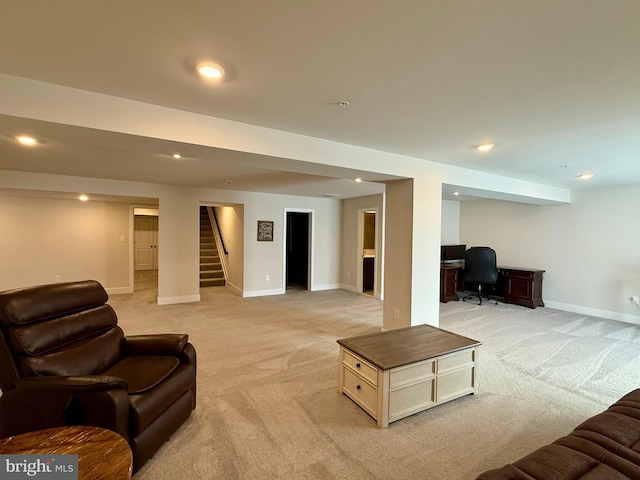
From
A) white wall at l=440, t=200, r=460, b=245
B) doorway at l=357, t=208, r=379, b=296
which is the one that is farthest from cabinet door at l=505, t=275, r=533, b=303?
doorway at l=357, t=208, r=379, b=296

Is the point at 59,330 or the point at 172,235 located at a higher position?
the point at 172,235

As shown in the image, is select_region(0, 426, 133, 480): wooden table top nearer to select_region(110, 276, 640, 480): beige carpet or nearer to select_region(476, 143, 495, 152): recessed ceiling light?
select_region(110, 276, 640, 480): beige carpet

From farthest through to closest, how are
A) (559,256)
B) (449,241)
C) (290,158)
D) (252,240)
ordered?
1. (449,241)
2. (252,240)
3. (559,256)
4. (290,158)

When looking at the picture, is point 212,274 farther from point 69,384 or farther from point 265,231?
point 69,384

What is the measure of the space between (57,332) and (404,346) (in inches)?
97.9

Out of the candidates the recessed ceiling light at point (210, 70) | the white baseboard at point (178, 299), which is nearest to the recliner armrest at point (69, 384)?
the recessed ceiling light at point (210, 70)

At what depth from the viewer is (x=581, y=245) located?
5566 mm

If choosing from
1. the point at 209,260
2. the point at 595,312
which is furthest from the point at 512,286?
the point at 209,260

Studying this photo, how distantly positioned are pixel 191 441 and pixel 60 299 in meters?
1.32

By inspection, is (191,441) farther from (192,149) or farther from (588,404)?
(588,404)

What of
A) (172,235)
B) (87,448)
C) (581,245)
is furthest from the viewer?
(172,235)

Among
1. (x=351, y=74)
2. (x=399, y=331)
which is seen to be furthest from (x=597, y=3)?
(x=399, y=331)

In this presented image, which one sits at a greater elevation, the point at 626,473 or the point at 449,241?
the point at 449,241

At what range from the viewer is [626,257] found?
5043 millimetres
